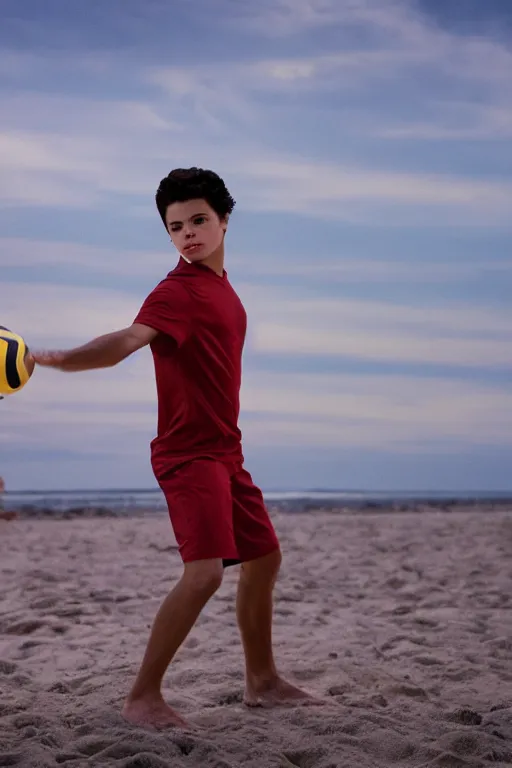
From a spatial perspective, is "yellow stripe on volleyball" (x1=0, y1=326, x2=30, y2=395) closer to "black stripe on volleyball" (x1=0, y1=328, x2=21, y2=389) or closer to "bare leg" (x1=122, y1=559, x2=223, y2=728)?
"black stripe on volleyball" (x1=0, y1=328, x2=21, y2=389)

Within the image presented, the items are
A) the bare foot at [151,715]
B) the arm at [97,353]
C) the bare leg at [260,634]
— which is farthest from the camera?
the bare leg at [260,634]

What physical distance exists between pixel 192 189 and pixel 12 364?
94 centimetres

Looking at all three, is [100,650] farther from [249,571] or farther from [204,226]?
[204,226]

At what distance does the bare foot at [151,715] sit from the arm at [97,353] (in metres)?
1.16

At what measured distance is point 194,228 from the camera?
339cm

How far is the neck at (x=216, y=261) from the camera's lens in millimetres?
3467

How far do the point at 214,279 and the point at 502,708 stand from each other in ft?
6.42

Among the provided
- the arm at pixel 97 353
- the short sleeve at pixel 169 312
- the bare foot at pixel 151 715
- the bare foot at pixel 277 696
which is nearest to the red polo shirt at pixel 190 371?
the short sleeve at pixel 169 312

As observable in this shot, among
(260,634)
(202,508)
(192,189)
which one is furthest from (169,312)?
(260,634)

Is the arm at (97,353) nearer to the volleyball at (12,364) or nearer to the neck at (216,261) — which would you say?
the volleyball at (12,364)

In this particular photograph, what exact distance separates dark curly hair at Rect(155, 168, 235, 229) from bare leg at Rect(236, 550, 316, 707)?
4.30 ft

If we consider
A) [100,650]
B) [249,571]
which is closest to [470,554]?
[100,650]

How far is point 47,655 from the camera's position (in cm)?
445

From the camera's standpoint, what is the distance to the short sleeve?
10.4ft
